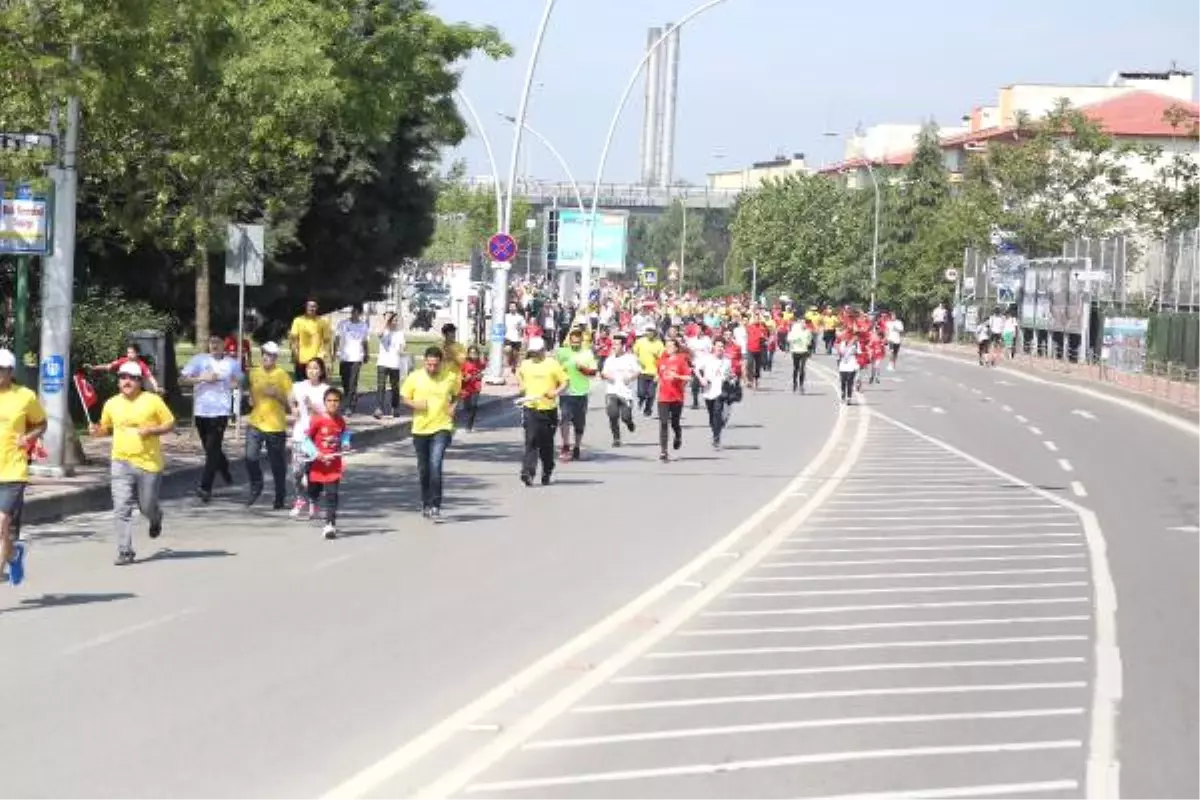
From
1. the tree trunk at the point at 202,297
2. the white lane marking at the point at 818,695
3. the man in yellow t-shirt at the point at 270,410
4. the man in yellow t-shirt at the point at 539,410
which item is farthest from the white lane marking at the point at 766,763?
the tree trunk at the point at 202,297

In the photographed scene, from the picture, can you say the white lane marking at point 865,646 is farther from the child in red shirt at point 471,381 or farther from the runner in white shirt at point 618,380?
the runner in white shirt at point 618,380

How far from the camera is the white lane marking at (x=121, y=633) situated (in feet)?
37.9

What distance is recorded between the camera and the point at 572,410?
1068 inches

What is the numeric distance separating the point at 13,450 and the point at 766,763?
6.61 metres

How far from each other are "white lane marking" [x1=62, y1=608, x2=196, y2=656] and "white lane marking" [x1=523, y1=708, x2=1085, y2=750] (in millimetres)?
3590

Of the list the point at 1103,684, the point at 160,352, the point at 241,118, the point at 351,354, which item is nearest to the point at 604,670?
the point at 1103,684

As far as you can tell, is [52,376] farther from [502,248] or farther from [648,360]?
[502,248]

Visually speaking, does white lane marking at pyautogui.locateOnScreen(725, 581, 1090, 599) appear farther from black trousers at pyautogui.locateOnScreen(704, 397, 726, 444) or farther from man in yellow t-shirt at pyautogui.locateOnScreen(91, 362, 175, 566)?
black trousers at pyautogui.locateOnScreen(704, 397, 726, 444)

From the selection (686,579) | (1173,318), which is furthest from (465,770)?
(1173,318)

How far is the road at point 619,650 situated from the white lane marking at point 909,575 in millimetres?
62

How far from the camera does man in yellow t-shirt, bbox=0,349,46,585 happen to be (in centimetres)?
1323

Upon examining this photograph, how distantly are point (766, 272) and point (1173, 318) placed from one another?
60449 millimetres

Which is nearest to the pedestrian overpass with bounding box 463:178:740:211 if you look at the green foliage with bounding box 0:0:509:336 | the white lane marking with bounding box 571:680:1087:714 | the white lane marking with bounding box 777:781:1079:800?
the green foliage with bounding box 0:0:509:336

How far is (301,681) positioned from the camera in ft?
34.8
